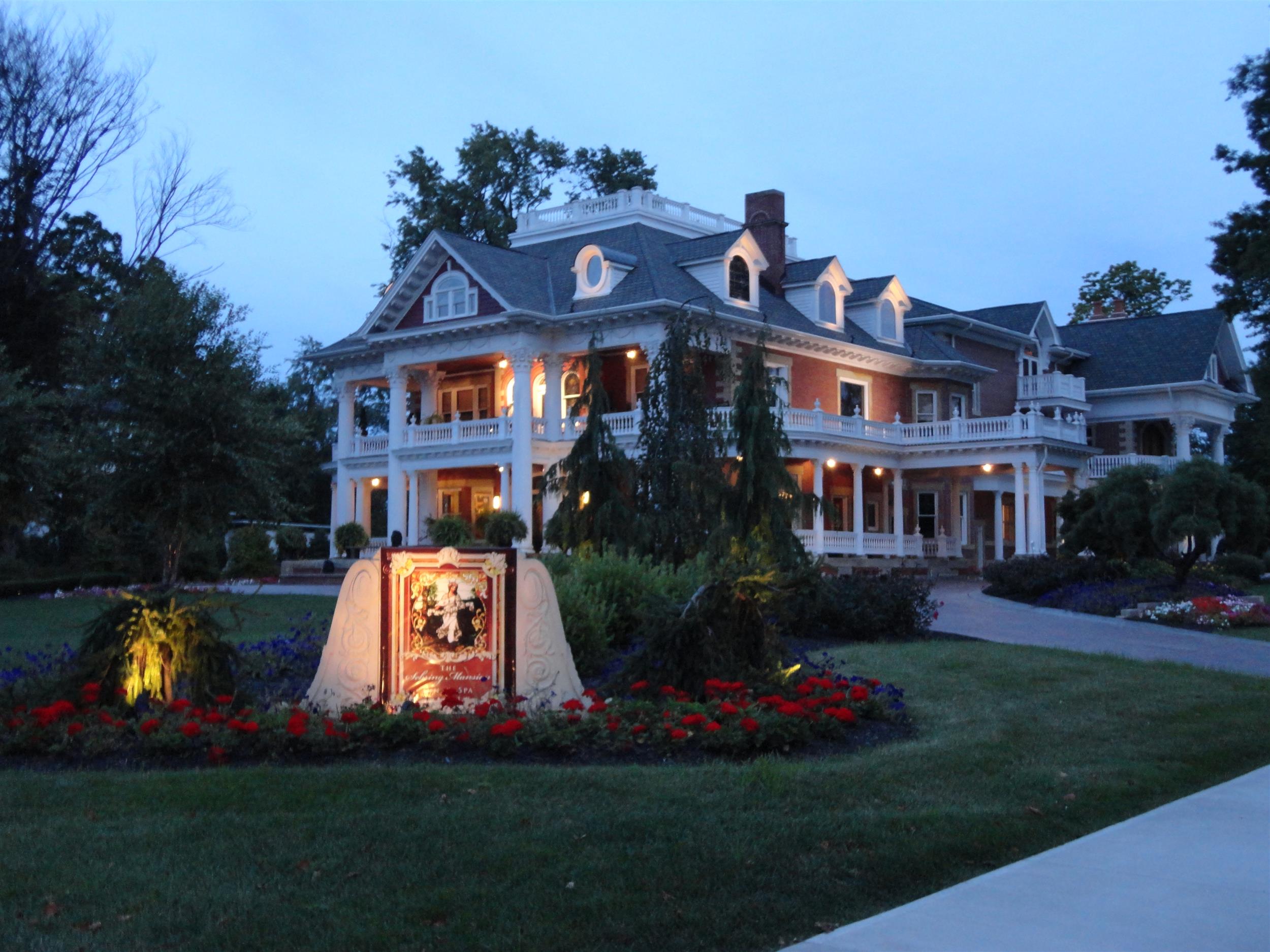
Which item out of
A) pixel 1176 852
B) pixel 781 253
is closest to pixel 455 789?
pixel 1176 852

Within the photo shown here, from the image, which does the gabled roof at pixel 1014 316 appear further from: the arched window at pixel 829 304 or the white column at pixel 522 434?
the white column at pixel 522 434

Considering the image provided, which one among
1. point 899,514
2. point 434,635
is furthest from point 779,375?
point 434,635

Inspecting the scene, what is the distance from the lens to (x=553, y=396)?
3819 centimetres

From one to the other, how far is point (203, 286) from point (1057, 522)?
30716mm

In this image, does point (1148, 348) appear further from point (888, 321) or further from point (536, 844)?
point (536, 844)

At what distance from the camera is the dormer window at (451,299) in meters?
38.3

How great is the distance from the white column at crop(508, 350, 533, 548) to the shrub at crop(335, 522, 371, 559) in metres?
5.49

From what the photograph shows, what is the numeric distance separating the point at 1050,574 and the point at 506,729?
21.4 meters

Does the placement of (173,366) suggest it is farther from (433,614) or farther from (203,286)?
(433,614)

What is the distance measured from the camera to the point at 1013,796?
8195 millimetres

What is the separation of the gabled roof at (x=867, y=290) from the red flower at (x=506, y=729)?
3542 centimetres

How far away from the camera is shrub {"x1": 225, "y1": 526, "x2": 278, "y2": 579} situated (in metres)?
37.2

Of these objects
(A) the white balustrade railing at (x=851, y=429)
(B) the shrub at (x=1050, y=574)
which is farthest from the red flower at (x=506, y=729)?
(A) the white balustrade railing at (x=851, y=429)

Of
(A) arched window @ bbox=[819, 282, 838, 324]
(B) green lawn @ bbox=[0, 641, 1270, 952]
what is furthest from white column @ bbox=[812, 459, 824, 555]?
(B) green lawn @ bbox=[0, 641, 1270, 952]
